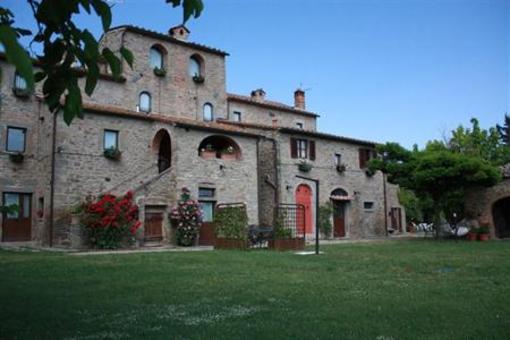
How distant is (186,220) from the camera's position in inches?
782

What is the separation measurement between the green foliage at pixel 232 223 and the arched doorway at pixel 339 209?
1138 cm

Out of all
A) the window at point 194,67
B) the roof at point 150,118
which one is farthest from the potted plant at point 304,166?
the window at point 194,67

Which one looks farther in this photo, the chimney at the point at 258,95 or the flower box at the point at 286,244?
the chimney at the point at 258,95

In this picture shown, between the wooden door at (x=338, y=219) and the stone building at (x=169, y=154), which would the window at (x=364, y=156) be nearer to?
the stone building at (x=169, y=154)

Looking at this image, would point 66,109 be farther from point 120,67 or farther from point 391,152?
point 391,152

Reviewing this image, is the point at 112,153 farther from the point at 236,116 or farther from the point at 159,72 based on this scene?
the point at 236,116

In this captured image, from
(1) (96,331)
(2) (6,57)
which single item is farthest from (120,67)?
(1) (96,331)

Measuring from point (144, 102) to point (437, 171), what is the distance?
49.3 ft

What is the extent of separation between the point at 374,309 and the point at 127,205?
557 inches

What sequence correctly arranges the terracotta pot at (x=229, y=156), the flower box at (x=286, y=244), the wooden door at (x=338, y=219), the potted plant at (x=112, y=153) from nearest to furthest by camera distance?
the flower box at (x=286, y=244) < the potted plant at (x=112, y=153) < the terracotta pot at (x=229, y=156) < the wooden door at (x=338, y=219)

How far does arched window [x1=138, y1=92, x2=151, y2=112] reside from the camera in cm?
2462

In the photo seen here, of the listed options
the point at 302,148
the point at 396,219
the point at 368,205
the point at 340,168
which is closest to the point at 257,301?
the point at 302,148

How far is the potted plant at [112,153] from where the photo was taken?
20230 mm

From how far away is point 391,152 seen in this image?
75.7 feet
